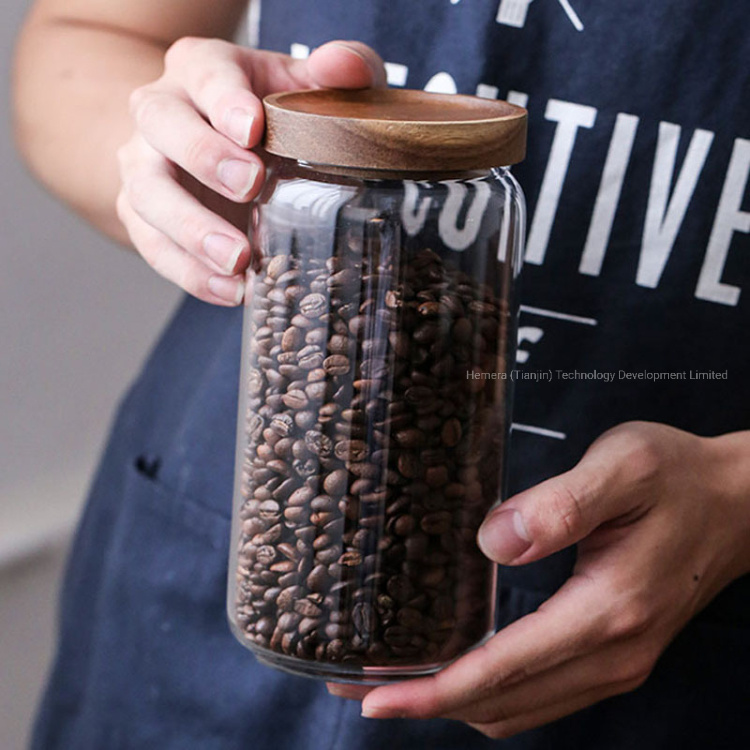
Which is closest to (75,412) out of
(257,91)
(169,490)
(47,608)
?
(47,608)

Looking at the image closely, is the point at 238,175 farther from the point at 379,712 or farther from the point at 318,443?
the point at 379,712

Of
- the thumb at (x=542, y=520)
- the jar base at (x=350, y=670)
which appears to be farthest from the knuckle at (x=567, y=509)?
the jar base at (x=350, y=670)

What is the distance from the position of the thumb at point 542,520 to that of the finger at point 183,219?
0.20 metres

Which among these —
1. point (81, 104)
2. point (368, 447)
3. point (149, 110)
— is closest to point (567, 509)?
point (368, 447)

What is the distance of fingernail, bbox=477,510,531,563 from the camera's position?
0.54 meters

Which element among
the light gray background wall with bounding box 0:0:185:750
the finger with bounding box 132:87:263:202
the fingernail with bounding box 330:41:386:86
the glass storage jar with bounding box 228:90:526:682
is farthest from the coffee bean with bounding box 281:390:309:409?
the light gray background wall with bounding box 0:0:185:750

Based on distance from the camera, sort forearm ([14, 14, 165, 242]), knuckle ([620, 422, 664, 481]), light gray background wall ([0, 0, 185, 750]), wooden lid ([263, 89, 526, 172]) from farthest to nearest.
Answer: light gray background wall ([0, 0, 185, 750])
forearm ([14, 14, 165, 242])
knuckle ([620, 422, 664, 481])
wooden lid ([263, 89, 526, 172])

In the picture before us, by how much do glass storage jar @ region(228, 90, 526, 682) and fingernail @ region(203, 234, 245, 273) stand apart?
3 centimetres

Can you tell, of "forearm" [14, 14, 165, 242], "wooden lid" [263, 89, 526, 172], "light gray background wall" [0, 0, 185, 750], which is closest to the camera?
"wooden lid" [263, 89, 526, 172]

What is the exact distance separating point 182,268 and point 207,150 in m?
0.09

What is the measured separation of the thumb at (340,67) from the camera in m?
0.58

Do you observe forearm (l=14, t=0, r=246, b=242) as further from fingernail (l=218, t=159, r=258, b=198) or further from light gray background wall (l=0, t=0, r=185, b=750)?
light gray background wall (l=0, t=0, r=185, b=750)

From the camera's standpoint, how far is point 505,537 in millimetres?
543

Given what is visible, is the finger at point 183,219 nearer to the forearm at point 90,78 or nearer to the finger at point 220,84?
the finger at point 220,84
